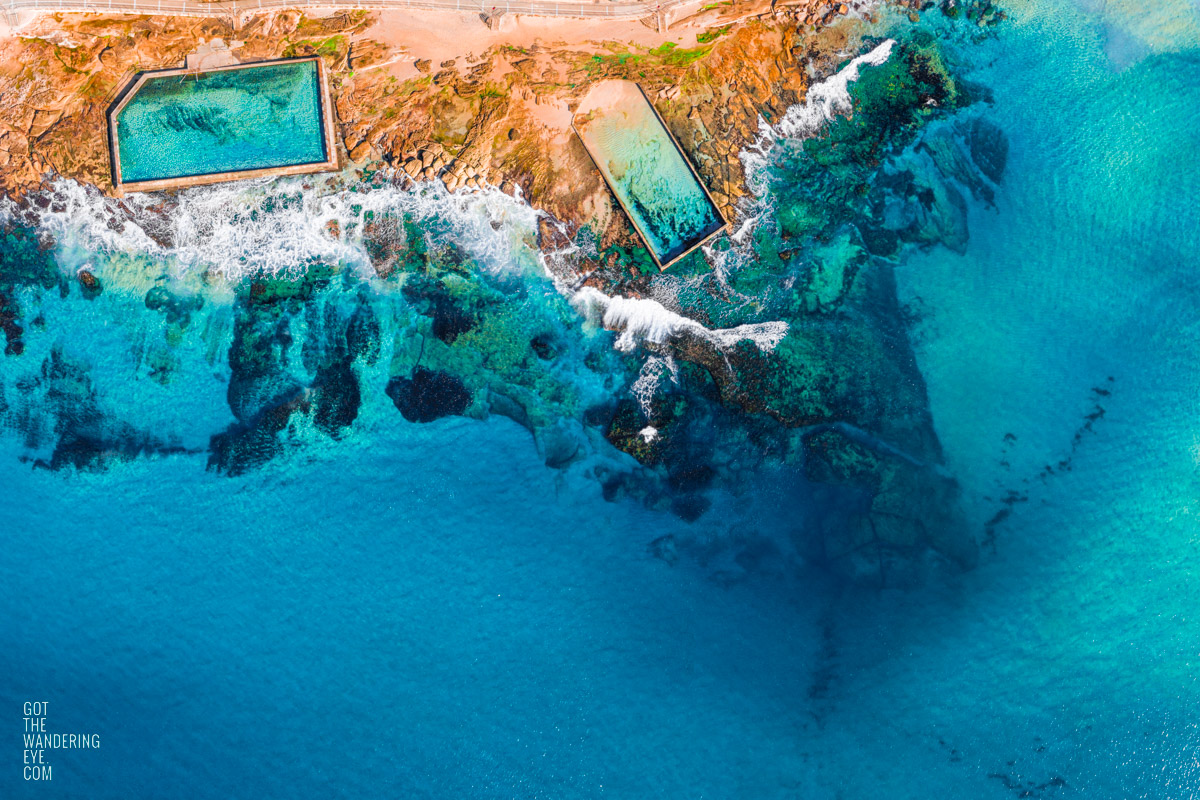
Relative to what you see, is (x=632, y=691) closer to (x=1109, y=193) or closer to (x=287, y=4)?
(x=1109, y=193)

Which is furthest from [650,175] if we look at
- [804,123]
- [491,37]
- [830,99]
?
[491,37]

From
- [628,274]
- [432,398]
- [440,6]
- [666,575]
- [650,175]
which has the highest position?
[440,6]

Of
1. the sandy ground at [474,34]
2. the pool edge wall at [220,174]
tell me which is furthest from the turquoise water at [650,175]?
the pool edge wall at [220,174]

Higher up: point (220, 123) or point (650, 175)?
point (220, 123)

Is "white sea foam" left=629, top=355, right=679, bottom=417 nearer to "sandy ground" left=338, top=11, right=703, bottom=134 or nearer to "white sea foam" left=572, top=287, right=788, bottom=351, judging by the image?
"white sea foam" left=572, top=287, right=788, bottom=351

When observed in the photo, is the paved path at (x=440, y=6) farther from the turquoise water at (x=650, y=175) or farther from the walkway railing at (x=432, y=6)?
the turquoise water at (x=650, y=175)

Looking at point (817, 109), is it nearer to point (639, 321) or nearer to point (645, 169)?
point (645, 169)

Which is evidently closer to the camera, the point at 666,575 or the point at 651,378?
the point at 666,575
